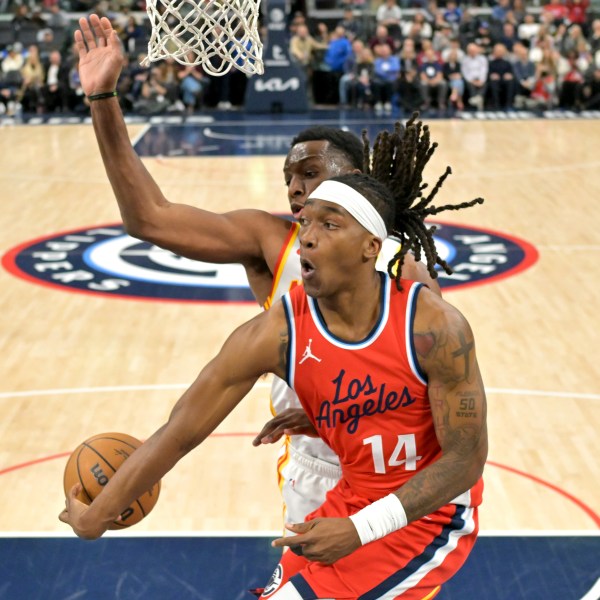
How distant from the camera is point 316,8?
26.3 m

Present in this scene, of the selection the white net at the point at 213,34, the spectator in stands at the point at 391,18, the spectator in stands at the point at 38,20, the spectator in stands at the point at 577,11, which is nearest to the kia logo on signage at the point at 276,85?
the spectator in stands at the point at 391,18

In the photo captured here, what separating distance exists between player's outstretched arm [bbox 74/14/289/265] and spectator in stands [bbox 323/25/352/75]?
62.0 feet

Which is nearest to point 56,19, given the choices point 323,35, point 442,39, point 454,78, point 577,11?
point 323,35

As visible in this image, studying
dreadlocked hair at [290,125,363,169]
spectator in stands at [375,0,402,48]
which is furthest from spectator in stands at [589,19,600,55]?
dreadlocked hair at [290,125,363,169]

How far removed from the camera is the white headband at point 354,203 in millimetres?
3336

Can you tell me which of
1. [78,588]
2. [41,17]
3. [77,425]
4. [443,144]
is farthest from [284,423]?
[41,17]

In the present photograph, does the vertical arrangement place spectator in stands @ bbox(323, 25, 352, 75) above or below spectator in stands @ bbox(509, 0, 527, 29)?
below

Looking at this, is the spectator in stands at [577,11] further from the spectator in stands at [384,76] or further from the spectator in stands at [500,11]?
the spectator in stands at [384,76]

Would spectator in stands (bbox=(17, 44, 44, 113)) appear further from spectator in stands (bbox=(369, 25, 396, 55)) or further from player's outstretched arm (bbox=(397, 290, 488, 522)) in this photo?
player's outstretched arm (bbox=(397, 290, 488, 522))

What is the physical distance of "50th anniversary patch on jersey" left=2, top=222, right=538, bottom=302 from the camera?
10.3 meters

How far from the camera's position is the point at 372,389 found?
10.9ft

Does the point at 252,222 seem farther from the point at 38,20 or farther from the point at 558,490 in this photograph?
the point at 38,20

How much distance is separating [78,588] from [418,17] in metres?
19.5

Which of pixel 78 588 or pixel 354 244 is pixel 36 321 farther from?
pixel 354 244
